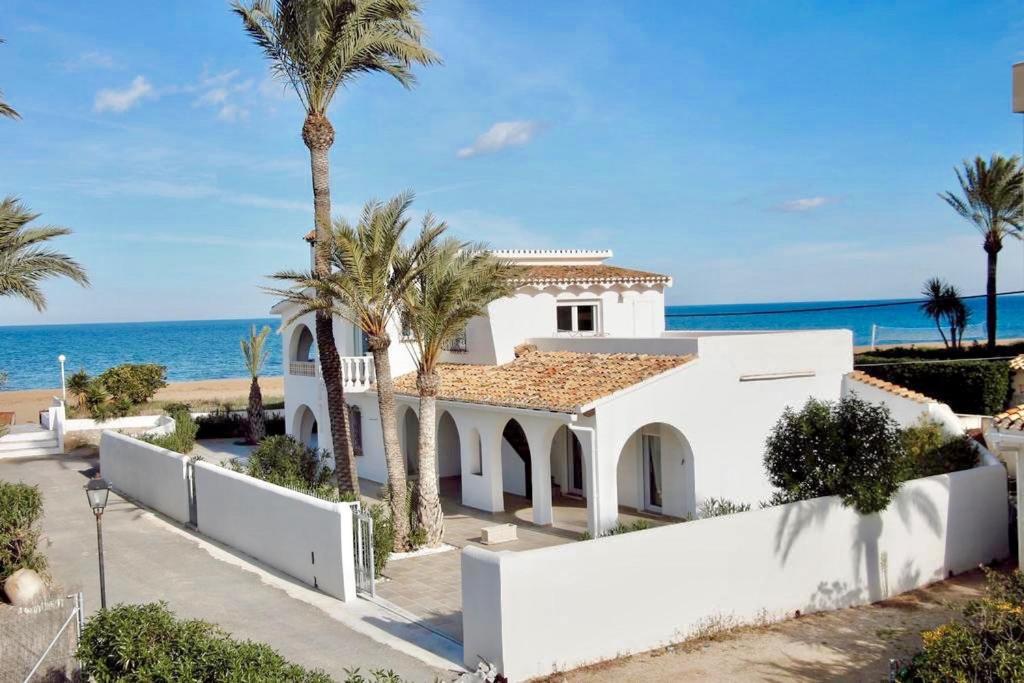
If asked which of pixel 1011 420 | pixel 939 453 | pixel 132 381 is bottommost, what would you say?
pixel 939 453

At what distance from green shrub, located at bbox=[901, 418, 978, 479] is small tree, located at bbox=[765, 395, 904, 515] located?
3.67 m

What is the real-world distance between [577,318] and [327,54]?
10337mm

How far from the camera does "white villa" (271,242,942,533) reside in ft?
56.1

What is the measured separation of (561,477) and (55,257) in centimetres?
1227

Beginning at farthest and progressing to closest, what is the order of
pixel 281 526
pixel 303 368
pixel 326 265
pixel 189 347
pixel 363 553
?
1. pixel 189 347
2. pixel 303 368
3. pixel 326 265
4. pixel 281 526
5. pixel 363 553

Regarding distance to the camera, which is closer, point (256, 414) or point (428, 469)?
point (428, 469)

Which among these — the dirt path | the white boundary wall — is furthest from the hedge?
the dirt path

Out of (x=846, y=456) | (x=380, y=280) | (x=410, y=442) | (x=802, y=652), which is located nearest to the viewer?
(x=802, y=652)

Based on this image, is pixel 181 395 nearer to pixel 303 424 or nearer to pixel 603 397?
pixel 303 424

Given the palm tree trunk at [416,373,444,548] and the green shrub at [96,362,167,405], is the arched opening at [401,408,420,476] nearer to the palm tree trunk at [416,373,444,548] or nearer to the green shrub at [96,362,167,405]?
the palm tree trunk at [416,373,444,548]

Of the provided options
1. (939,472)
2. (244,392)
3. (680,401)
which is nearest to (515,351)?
(680,401)

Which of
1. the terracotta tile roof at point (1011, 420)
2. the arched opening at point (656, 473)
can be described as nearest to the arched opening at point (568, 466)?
the arched opening at point (656, 473)

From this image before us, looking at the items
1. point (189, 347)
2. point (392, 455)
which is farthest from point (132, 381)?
point (189, 347)

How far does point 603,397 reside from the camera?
643 inches
